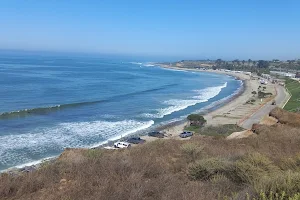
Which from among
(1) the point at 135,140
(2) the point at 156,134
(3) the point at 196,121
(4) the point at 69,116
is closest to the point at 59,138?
(1) the point at 135,140

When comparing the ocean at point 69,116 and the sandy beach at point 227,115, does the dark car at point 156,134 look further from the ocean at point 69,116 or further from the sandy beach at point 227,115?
the ocean at point 69,116

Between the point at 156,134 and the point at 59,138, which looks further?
the point at 156,134

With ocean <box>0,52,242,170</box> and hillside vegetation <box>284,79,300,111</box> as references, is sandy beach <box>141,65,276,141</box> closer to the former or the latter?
ocean <box>0,52,242,170</box>

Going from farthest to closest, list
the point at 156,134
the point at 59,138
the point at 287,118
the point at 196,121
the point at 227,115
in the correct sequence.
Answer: the point at 227,115, the point at 196,121, the point at 156,134, the point at 59,138, the point at 287,118

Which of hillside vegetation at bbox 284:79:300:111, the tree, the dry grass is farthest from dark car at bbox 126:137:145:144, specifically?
hillside vegetation at bbox 284:79:300:111

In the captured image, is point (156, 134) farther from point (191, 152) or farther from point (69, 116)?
point (191, 152)

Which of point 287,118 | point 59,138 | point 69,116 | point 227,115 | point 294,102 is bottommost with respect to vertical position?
point 69,116

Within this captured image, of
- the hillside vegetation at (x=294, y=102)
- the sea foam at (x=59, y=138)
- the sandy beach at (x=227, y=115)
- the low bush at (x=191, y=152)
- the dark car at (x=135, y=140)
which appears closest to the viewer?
the low bush at (x=191, y=152)

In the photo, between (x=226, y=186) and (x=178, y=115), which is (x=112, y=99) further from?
(x=226, y=186)

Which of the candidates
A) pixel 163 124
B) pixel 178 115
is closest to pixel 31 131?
pixel 163 124

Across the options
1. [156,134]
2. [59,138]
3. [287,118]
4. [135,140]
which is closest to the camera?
[287,118]

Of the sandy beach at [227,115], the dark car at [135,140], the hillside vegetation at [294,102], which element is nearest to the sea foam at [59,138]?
the dark car at [135,140]
